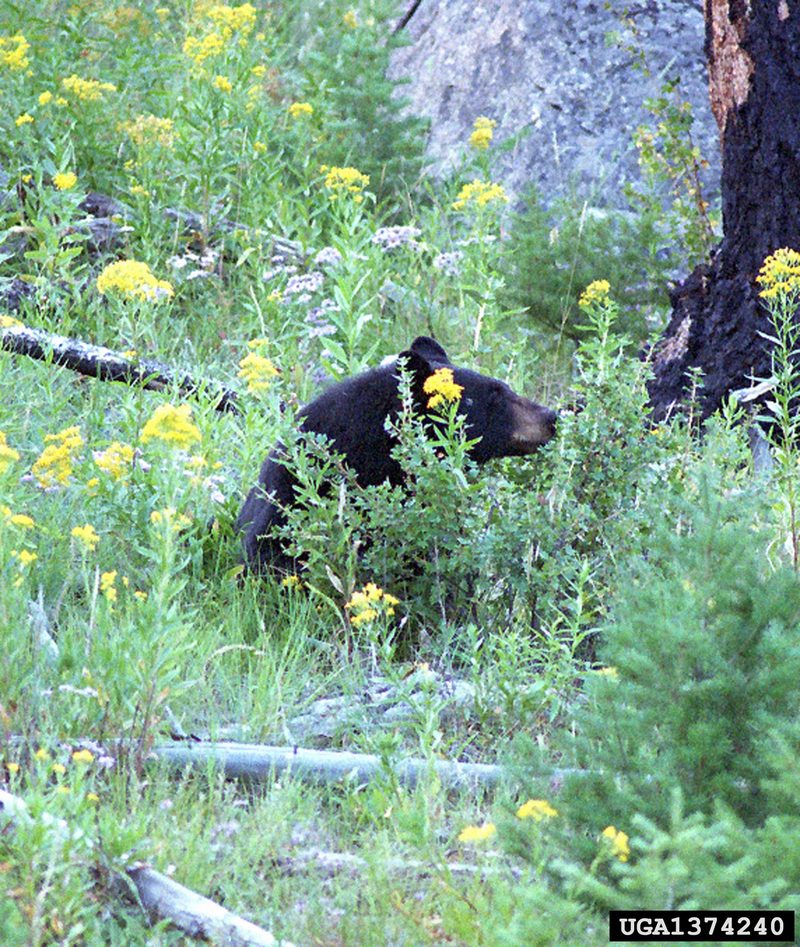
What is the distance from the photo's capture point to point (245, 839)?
10.3 ft

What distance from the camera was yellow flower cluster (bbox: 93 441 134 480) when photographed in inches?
183

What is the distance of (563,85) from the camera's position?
31.9ft

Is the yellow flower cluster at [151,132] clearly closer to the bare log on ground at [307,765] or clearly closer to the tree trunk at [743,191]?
the tree trunk at [743,191]

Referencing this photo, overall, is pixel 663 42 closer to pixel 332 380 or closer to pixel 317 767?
pixel 332 380

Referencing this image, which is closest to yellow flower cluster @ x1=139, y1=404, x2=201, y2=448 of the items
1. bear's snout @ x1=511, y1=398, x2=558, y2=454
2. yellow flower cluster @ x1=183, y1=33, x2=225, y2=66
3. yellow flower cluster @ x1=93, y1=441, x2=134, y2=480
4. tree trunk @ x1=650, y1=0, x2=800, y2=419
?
yellow flower cluster @ x1=93, y1=441, x2=134, y2=480

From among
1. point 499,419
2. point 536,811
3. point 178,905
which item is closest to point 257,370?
point 499,419

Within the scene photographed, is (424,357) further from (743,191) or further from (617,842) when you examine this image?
(617,842)

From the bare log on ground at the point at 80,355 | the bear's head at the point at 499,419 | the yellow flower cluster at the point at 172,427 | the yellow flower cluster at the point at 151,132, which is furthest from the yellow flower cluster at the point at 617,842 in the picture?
the yellow flower cluster at the point at 151,132

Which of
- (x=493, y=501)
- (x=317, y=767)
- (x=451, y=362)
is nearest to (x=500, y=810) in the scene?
(x=317, y=767)

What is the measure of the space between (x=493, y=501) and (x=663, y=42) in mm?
5937

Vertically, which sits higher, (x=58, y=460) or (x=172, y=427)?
(x=172, y=427)

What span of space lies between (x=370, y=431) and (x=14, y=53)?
3772 mm

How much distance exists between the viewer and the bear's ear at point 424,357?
5.19m

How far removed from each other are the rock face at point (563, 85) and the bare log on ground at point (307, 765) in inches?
243
